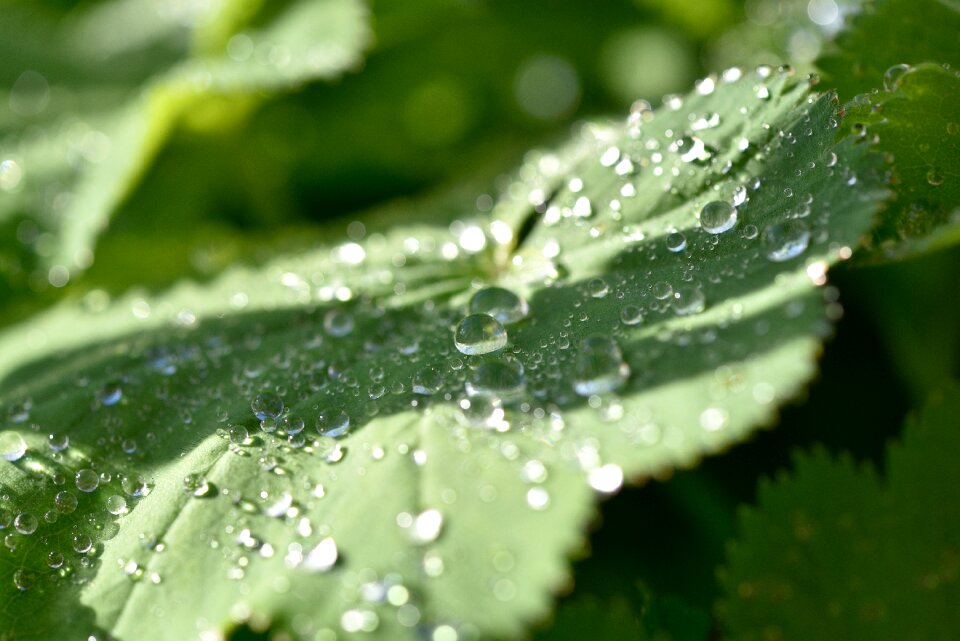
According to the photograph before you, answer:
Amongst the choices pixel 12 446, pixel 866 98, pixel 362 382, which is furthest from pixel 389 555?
pixel 866 98

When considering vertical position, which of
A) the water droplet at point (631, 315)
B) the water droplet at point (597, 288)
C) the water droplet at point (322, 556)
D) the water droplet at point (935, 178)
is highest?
the water droplet at point (935, 178)

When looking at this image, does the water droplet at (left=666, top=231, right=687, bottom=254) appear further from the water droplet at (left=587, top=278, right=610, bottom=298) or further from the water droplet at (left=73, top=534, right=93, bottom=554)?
the water droplet at (left=73, top=534, right=93, bottom=554)

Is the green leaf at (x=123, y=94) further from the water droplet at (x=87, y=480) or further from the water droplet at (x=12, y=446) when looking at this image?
the water droplet at (x=87, y=480)

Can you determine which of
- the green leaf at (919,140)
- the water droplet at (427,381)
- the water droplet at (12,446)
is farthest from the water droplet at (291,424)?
the green leaf at (919,140)

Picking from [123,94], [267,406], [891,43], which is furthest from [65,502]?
[123,94]

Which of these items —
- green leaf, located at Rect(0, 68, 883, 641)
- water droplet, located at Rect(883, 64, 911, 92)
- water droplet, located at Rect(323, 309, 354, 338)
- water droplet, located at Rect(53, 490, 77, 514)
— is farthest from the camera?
water droplet, located at Rect(323, 309, 354, 338)

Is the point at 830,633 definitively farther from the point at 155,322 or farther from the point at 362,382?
the point at 155,322

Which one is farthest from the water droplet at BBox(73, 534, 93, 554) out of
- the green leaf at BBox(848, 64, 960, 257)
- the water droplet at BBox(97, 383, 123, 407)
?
the green leaf at BBox(848, 64, 960, 257)
